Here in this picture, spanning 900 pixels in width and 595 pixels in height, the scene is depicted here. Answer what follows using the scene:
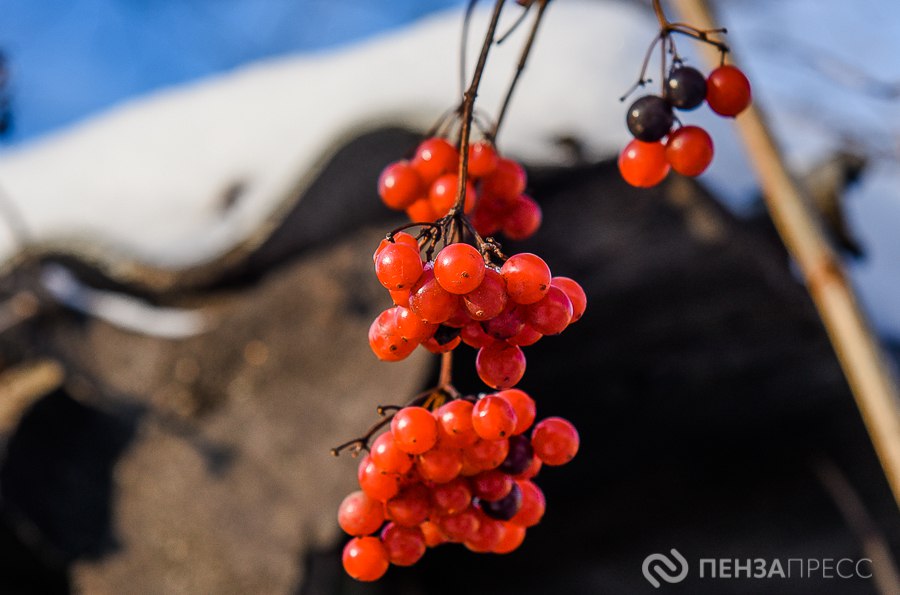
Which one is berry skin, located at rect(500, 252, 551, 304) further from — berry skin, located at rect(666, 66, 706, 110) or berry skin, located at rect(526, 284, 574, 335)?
berry skin, located at rect(666, 66, 706, 110)

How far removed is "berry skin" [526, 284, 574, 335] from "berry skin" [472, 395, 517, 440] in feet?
0.19

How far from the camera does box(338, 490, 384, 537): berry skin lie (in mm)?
504

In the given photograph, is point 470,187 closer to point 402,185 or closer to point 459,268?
point 402,185

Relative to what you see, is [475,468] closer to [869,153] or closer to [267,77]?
[869,153]

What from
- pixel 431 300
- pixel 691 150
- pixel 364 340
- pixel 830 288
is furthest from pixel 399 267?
pixel 364 340

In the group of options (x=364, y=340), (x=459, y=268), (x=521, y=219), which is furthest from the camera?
Answer: (x=364, y=340)

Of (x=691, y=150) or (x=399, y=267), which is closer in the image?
(x=399, y=267)

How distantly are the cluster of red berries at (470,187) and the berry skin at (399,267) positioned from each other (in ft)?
0.47

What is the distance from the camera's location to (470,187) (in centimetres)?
53

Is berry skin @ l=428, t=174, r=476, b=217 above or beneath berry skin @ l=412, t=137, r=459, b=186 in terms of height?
beneath

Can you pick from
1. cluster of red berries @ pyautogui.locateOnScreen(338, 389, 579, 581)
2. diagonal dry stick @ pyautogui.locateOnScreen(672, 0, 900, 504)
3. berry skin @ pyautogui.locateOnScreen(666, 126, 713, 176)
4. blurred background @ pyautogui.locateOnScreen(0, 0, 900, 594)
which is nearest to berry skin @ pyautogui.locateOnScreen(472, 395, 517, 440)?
cluster of red berries @ pyautogui.locateOnScreen(338, 389, 579, 581)

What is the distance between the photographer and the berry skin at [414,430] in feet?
1.47

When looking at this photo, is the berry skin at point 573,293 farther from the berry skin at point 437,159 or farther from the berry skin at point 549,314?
the berry skin at point 437,159

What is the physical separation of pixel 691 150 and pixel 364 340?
2.95 feet
